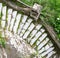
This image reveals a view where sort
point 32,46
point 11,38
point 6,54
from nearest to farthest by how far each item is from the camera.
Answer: point 6,54 < point 11,38 < point 32,46

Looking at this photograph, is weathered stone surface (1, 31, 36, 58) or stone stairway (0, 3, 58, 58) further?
stone stairway (0, 3, 58, 58)

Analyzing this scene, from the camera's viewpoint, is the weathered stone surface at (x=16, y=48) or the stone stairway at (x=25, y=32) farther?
the stone stairway at (x=25, y=32)

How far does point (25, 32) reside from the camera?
773 centimetres

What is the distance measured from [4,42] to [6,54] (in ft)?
0.97

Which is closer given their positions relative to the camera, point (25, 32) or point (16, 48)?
point (16, 48)

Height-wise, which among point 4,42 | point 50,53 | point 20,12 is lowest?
point 50,53

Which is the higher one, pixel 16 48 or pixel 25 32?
pixel 25 32

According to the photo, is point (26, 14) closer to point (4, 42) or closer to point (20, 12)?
point (20, 12)

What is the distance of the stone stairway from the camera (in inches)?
292

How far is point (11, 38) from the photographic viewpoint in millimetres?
7336

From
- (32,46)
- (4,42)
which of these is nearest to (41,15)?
(32,46)

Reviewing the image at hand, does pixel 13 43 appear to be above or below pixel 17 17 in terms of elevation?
below

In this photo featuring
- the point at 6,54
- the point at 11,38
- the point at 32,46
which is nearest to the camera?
the point at 6,54

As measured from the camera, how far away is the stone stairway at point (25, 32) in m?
7.42
